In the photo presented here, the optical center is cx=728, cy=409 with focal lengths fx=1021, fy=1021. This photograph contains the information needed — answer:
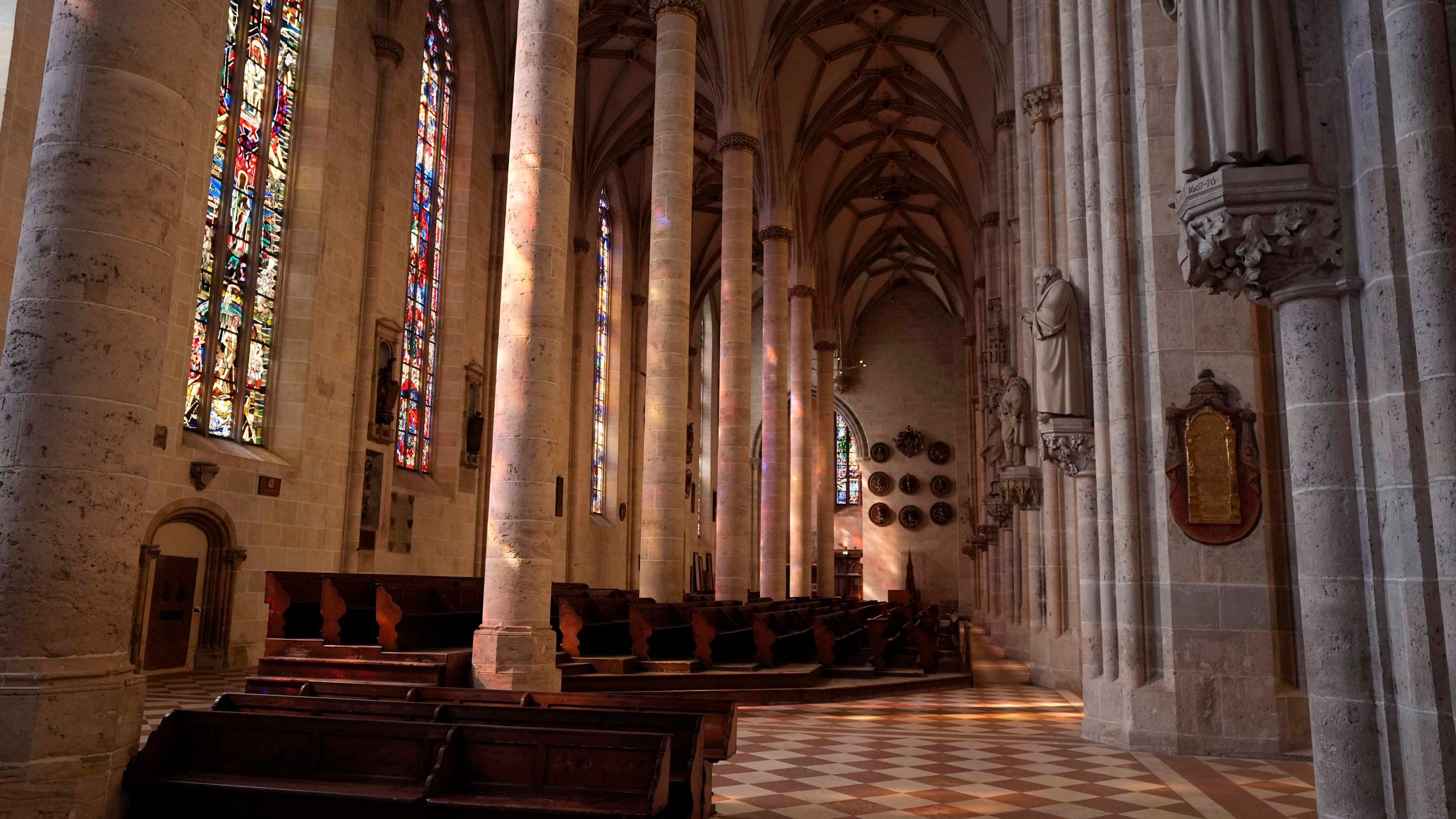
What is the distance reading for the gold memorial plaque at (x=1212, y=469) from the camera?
24.3 feet

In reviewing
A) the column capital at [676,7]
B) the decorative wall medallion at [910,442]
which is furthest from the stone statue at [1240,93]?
the decorative wall medallion at [910,442]

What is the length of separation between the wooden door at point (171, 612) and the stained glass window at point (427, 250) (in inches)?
220

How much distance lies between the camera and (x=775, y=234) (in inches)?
940

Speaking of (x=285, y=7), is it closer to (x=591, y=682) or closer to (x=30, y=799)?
(x=591, y=682)

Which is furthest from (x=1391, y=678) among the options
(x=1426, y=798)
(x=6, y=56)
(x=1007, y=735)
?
(x=6, y=56)

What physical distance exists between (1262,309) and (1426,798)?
505cm

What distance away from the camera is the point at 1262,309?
25.3 feet

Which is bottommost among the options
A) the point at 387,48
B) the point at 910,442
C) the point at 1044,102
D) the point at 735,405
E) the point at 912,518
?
the point at 912,518

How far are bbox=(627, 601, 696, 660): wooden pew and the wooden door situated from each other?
5545mm

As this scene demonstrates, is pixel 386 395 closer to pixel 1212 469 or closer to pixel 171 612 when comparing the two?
pixel 171 612

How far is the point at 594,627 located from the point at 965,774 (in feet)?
19.6

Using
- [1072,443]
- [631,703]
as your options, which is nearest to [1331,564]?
[631,703]

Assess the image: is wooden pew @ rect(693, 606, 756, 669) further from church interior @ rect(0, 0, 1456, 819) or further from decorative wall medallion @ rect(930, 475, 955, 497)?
decorative wall medallion @ rect(930, 475, 955, 497)

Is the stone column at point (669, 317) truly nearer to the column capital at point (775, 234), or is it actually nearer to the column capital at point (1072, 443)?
the column capital at point (1072, 443)
